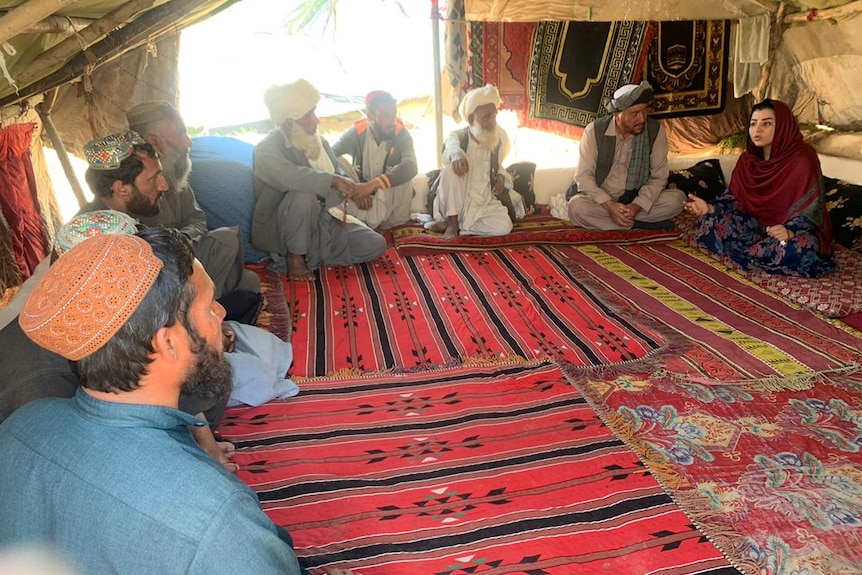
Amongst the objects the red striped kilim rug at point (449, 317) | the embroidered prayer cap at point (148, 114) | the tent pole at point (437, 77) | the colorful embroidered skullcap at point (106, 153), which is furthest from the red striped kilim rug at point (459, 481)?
the tent pole at point (437, 77)

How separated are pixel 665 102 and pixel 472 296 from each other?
2.88 metres

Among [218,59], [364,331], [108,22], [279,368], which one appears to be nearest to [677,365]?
[364,331]

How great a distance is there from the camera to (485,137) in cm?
428

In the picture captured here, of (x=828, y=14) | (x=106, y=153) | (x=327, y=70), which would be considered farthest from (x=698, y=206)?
(x=327, y=70)

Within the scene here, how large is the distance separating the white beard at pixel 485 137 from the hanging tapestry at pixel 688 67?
162cm

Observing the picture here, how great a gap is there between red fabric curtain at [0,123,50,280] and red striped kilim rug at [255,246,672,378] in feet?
4.10

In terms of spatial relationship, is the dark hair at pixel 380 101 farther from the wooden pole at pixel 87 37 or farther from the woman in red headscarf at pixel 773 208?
the woman in red headscarf at pixel 773 208

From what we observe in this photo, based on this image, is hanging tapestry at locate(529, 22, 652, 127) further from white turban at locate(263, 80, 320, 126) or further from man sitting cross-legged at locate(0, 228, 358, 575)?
→ man sitting cross-legged at locate(0, 228, 358, 575)

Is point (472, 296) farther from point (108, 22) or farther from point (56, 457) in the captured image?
point (56, 457)

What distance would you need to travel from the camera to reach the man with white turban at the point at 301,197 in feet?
12.1

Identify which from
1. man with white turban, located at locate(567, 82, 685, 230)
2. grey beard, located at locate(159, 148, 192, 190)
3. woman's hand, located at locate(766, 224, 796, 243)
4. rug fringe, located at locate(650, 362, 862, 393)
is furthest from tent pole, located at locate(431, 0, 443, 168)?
rug fringe, located at locate(650, 362, 862, 393)

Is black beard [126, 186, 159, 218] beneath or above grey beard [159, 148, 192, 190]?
beneath

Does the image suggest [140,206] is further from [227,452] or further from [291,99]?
[291,99]

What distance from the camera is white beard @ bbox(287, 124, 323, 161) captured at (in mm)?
3781
